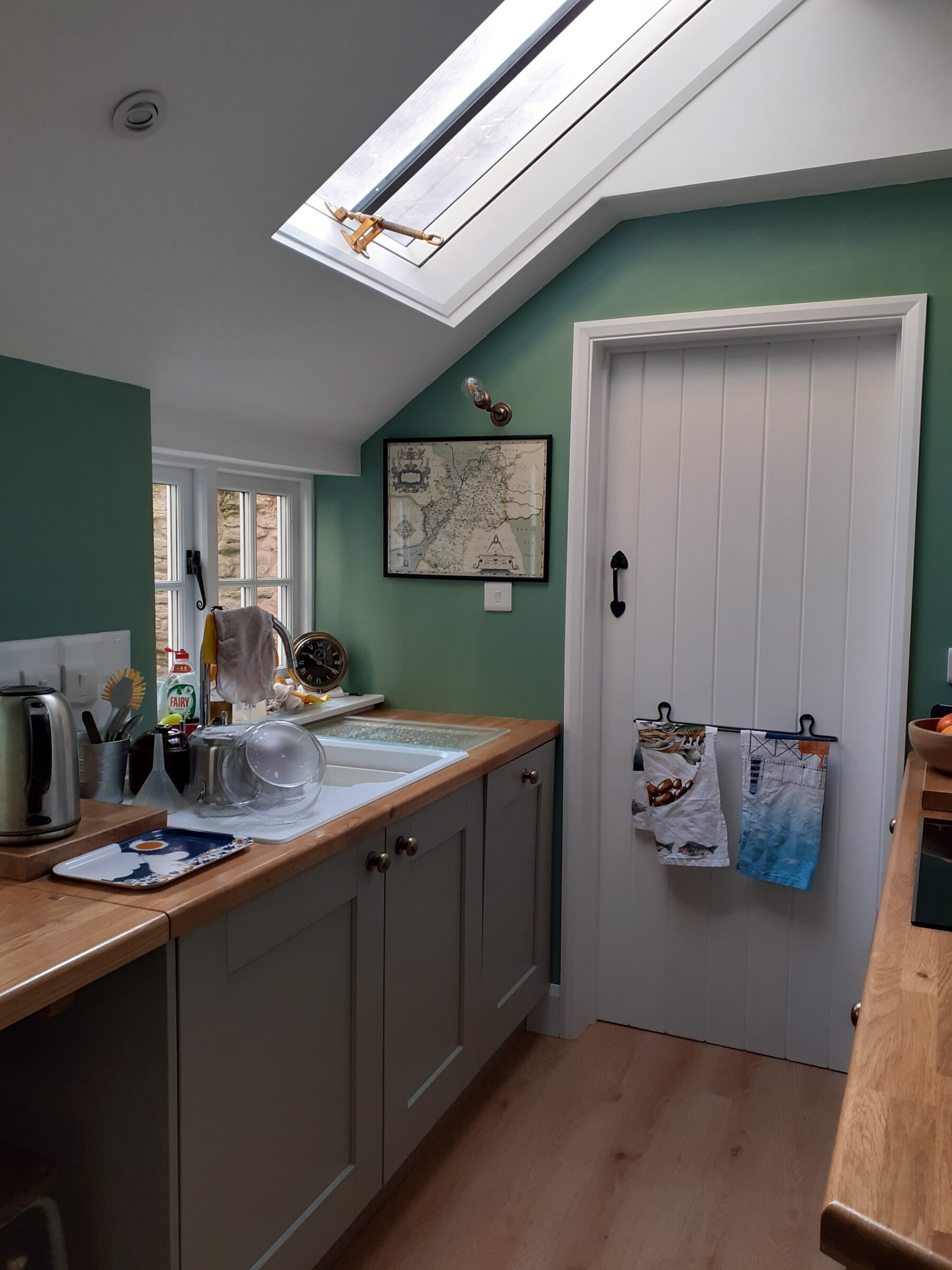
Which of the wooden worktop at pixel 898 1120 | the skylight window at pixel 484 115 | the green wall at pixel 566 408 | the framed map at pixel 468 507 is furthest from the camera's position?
the framed map at pixel 468 507

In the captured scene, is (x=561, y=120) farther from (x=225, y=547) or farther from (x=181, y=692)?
(x=181, y=692)

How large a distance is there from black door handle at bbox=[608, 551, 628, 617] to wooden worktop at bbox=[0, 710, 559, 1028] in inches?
46.6

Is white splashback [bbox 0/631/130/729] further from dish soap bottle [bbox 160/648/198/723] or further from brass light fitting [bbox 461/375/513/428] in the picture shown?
brass light fitting [bbox 461/375/513/428]

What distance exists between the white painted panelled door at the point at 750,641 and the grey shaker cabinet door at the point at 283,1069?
3.85ft

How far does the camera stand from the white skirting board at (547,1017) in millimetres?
2811

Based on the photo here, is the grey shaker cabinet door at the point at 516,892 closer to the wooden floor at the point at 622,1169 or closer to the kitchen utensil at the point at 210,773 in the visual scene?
the wooden floor at the point at 622,1169

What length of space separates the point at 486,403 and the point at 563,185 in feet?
1.90

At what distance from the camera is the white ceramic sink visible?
5.44 feet

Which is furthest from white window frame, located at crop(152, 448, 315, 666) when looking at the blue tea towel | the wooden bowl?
the wooden bowl

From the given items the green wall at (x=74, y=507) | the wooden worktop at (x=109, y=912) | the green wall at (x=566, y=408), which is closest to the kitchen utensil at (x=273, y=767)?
the wooden worktop at (x=109, y=912)

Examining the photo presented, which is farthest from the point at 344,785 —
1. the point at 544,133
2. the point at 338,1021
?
the point at 544,133

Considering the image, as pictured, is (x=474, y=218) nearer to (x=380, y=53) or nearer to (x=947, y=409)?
(x=380, y=53)

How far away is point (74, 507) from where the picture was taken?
188 centimetres

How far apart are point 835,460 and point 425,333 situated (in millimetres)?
1128
